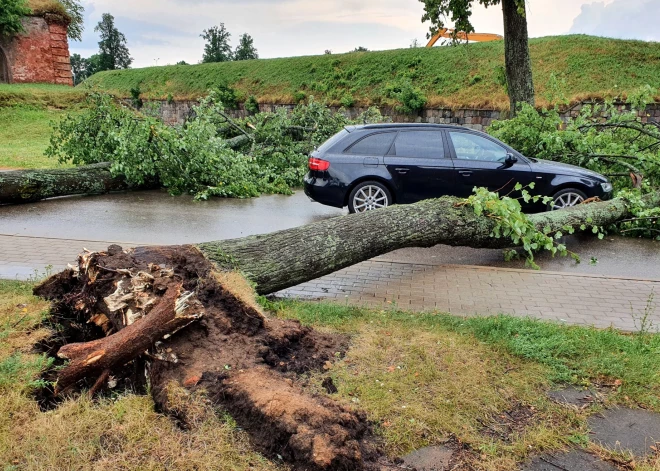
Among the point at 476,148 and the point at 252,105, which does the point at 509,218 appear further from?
the point at 252,105

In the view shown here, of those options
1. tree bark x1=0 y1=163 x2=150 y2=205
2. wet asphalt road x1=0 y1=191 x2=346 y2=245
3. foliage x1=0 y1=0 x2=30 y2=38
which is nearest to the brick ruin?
foliage x1=0 y1=0 x2=30 y2=38

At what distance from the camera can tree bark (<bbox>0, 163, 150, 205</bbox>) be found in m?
9.95

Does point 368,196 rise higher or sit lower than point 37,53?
lower

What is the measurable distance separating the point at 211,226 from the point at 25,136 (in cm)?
1890

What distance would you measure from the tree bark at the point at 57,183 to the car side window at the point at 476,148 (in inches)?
283

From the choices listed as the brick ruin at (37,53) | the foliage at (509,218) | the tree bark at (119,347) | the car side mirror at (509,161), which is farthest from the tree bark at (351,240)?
the brick ruin at (37,53)

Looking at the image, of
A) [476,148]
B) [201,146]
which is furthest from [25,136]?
[476,148]

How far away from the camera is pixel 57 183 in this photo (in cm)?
1063

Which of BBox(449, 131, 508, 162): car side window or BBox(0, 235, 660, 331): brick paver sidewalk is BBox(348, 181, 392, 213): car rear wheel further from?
BBox(0, 235, 660, 331): brick paver sidewalk

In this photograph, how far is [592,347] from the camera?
429 centimetres

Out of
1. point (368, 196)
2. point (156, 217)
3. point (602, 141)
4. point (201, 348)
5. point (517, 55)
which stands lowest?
point (201, 348)

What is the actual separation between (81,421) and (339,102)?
28866 millimetres

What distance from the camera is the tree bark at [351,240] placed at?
4922 millimetres

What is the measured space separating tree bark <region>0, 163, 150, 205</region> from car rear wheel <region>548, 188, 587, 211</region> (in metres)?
8.70
